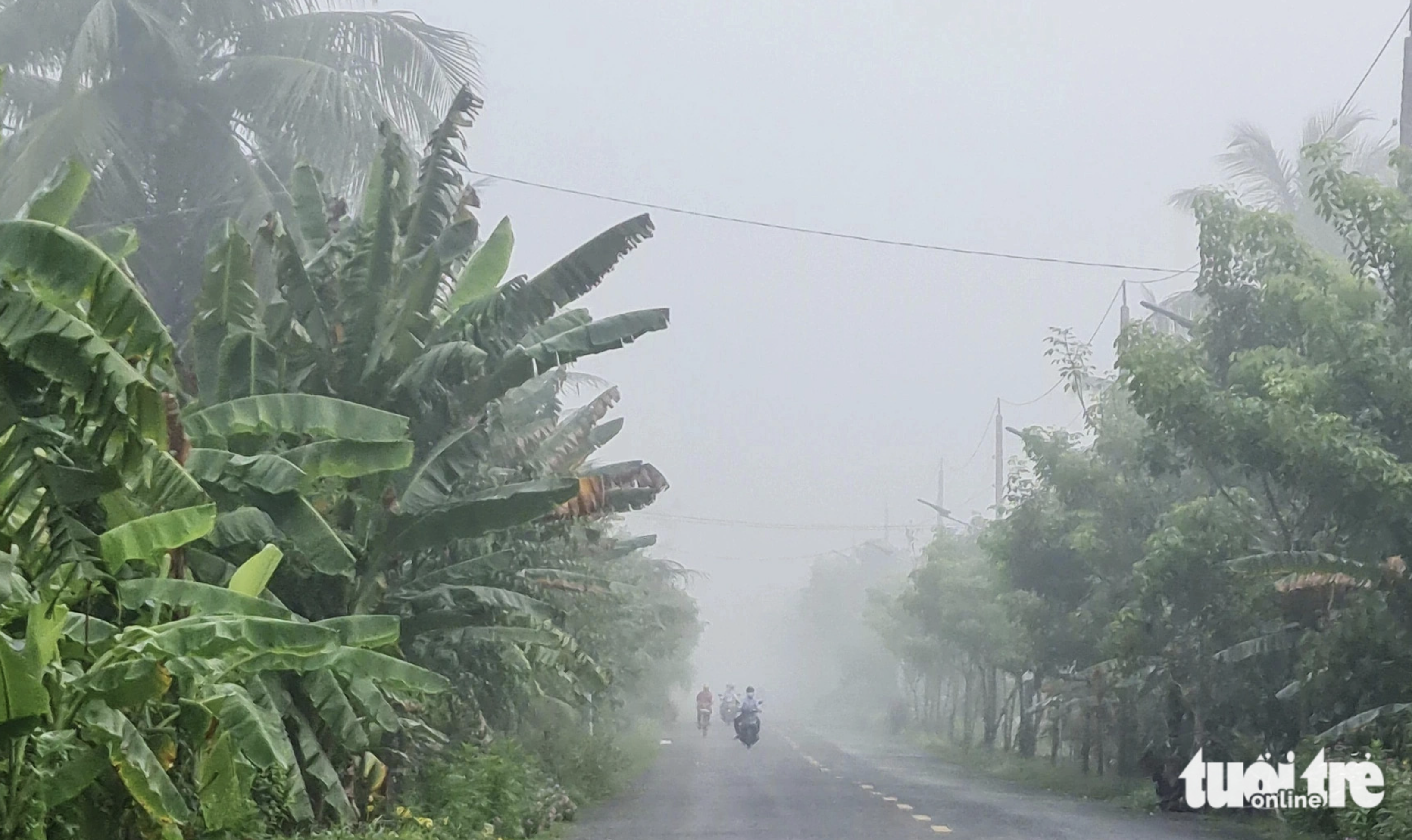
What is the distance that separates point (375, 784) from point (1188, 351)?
9621 millimetres

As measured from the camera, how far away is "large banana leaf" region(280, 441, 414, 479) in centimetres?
1056

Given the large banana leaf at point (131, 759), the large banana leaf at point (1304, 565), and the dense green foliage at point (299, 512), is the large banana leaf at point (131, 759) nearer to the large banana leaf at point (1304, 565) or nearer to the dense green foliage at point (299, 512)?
the dense green foliage at point (299, 512)

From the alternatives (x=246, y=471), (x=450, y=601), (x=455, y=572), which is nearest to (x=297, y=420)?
(x=246, y=471)

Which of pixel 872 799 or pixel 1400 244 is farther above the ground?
pixel 1400 244

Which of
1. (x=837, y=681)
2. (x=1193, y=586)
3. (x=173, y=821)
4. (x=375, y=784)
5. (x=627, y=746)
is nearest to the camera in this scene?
(x=173, y=821)

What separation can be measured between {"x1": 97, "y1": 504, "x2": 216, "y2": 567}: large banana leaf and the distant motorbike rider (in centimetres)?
3112

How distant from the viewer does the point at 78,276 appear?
7.34 meters

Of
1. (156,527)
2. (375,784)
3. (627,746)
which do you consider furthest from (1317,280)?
(627,746)

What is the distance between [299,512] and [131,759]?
109 inches

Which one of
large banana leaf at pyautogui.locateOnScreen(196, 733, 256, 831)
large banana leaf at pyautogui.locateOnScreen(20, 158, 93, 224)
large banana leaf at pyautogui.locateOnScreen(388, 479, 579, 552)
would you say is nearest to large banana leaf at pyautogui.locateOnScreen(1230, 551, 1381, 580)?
large banana leaf at pyautogui.locateOnScreen(388, 479, 579, 552)

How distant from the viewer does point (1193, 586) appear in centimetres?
1948

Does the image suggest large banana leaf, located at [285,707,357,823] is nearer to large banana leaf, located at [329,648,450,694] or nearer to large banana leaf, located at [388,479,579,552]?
large banana leaf, located at [329,648,450,694]

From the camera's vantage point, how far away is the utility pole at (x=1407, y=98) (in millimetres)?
18047

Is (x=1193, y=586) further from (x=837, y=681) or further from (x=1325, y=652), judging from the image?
(x=837, y=681)
